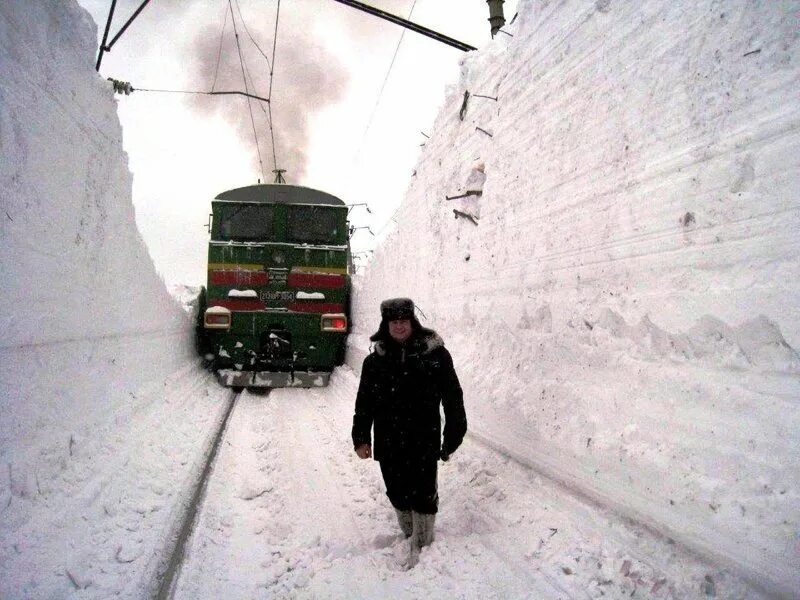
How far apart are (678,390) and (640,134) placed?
158 centimetres

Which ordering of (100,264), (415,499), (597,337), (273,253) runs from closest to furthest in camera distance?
(415,499) → (597,337) → (100,264) → (273,253)

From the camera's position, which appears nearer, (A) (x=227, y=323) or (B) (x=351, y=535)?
(B) (x=351, y=535)

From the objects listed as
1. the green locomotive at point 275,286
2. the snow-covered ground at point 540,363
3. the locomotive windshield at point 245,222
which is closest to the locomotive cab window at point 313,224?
the green locomotive at point 275,286

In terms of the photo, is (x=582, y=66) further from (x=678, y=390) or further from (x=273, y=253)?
(x=273, y=253)

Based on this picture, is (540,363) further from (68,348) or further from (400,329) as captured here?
(68,348)

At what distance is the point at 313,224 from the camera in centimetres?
862

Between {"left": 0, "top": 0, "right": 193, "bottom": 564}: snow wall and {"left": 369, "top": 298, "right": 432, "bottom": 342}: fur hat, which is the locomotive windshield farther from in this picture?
{"left": 369, "top": 298, "right": 432, "bottom": 342}: fur hat

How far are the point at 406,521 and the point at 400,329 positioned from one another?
46.7 inches

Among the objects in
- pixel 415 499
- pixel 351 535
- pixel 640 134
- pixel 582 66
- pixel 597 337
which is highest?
pixel 582 66

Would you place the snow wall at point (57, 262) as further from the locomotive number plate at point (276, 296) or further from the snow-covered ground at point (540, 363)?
the locomotive number plate at point (276, 296)

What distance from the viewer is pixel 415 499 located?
8.30ft

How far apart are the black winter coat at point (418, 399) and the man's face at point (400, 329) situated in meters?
0.04

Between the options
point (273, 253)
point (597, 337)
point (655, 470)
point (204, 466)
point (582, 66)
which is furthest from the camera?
point (273, 253)

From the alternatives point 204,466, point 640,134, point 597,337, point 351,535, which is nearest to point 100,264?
point 204,466
